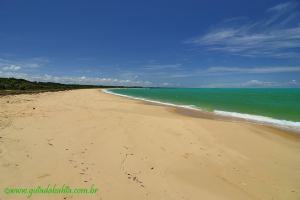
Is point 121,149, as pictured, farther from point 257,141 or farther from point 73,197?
point 257,141

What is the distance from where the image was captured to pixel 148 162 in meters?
4.97

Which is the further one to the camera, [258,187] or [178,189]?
[258,187]

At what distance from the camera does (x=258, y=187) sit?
4152mm

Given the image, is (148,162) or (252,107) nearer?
(148,162)

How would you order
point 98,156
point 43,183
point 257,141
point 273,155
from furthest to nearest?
point 257,141 < point 273,155 < point 98,156 < point 43,183

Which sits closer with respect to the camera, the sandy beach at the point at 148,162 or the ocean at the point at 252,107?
the sandy beach at the point at 148,162

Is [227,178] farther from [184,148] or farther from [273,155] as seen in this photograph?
[273,155]

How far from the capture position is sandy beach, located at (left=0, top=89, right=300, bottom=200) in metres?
3.81

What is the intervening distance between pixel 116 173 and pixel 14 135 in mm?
4011

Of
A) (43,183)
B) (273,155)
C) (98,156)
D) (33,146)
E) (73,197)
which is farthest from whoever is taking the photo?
(273,155)

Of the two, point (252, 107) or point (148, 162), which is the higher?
point (252, 107)

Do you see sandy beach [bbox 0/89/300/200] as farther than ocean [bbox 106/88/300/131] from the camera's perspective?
No

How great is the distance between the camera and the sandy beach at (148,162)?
381 cm

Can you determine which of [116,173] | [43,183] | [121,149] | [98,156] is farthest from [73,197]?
[121,149]
